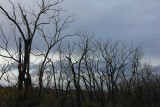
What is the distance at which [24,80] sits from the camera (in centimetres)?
2267

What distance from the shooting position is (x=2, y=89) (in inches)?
1005

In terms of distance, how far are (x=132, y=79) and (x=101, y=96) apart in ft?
30.6

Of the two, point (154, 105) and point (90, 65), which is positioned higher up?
point (90, 65)

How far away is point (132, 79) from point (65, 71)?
384 inches

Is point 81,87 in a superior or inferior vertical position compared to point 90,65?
inferior

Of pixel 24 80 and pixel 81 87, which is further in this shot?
pixel 81 87

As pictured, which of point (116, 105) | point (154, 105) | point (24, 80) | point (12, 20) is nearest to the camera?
point (12, 20)

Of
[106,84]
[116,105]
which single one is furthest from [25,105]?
[106,84]

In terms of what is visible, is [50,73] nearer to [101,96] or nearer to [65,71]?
[65,71]

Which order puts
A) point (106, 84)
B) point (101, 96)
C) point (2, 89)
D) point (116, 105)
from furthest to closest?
point (106, 84), point (101, 96), point (116, 105), point (2, 89)

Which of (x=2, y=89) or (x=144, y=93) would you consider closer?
(x=2, y=89)

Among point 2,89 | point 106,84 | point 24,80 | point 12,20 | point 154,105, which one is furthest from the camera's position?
point 154,105

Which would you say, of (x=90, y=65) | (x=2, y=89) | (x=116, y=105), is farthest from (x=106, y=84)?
(x=2, y=89)

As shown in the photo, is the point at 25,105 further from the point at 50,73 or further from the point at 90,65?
the point at 90,65
